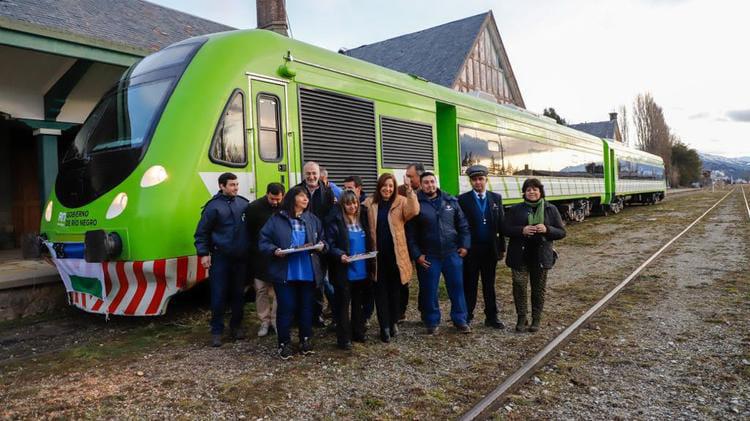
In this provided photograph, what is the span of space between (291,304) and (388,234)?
44.3 inches

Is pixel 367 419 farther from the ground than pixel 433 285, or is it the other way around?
pixel 433 285

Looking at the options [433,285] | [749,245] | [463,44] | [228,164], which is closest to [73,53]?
[228,164]

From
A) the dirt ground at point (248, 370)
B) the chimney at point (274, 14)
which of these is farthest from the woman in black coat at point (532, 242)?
the chimney at point (274, 14)

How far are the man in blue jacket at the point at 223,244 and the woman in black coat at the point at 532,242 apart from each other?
2597 millimetres

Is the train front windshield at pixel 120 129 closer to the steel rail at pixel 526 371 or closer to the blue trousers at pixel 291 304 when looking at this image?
the blue trousers at pixel 291 304

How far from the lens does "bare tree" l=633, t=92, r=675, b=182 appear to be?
66.8 metres

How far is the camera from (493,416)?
3.45 metres

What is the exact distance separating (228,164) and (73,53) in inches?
179

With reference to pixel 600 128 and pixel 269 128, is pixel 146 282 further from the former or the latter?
pixel 600 128

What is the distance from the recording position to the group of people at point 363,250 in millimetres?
4637

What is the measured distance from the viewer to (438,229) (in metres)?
5.22

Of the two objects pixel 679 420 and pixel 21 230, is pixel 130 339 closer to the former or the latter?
pixel 679 420

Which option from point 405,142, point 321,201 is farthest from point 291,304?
point 405,142

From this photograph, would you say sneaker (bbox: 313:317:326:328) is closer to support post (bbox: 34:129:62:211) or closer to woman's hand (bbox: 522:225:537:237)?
woman's hand (bbox: 522:225:537:237)
